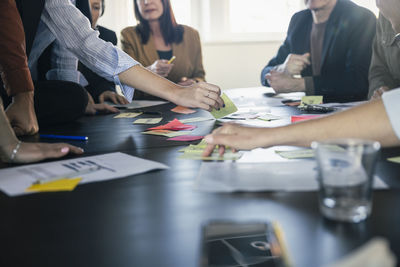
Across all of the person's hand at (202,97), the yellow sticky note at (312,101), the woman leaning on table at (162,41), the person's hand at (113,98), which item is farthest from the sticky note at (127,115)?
the woman leaning on table at (162,41)

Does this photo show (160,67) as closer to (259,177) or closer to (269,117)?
(269,117)

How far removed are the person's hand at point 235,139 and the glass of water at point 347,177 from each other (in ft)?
1.18

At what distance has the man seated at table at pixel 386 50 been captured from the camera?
6.68ft

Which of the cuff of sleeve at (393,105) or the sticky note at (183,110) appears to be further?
the sticky note at (183,110)

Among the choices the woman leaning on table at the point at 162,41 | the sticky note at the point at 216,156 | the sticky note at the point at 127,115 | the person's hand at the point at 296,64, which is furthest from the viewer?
the woman leaning on table at the point at 162,41

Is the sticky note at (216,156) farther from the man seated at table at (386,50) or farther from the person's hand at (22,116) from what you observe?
the man seated at table at (386,50)

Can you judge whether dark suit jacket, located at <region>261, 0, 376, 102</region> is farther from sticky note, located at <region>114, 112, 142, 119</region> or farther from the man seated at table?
sticky note, located at <region>114, 112, 142, 119</region>

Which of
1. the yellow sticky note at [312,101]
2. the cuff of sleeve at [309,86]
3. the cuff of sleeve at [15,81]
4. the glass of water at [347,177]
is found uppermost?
the glass of water at [347,177]

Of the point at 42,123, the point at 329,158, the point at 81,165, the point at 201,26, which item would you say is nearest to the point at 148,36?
the point at 201,26

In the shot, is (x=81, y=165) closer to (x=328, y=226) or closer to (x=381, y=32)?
(x=328, y=226)

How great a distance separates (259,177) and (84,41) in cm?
115

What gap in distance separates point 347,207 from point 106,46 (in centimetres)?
129

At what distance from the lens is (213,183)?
2.48 feet

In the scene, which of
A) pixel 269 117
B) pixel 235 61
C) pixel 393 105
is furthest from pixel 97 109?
pixel 235 61
